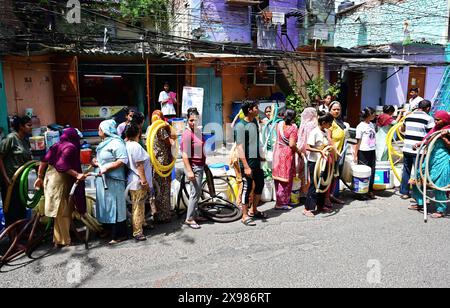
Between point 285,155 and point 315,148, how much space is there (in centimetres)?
48

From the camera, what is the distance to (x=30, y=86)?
10773mm

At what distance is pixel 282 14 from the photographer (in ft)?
44.8

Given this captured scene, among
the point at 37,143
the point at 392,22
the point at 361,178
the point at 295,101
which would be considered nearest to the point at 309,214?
the point at 361,178

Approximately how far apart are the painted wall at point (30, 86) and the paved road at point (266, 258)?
786 centimetres

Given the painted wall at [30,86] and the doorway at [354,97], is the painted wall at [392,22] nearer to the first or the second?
the doorway at [354,97]

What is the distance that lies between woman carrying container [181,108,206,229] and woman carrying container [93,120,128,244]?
84 centimetres

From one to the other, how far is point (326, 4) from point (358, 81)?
3.60 meters

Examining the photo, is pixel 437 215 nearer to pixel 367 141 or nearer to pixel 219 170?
pixel 367 141

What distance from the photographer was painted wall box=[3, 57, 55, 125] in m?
10.3

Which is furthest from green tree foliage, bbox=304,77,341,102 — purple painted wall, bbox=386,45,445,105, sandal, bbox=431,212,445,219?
sandal, bbox=431,212,445,219

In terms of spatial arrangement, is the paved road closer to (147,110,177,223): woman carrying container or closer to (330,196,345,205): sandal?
(147,110,177,223): woman carrying container

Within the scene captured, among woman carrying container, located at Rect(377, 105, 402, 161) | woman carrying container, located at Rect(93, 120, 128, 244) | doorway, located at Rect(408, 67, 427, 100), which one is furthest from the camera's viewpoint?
doorway, located at Rect(408, 67, 427, 100)

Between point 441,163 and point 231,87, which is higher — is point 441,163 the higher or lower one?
the lower one
